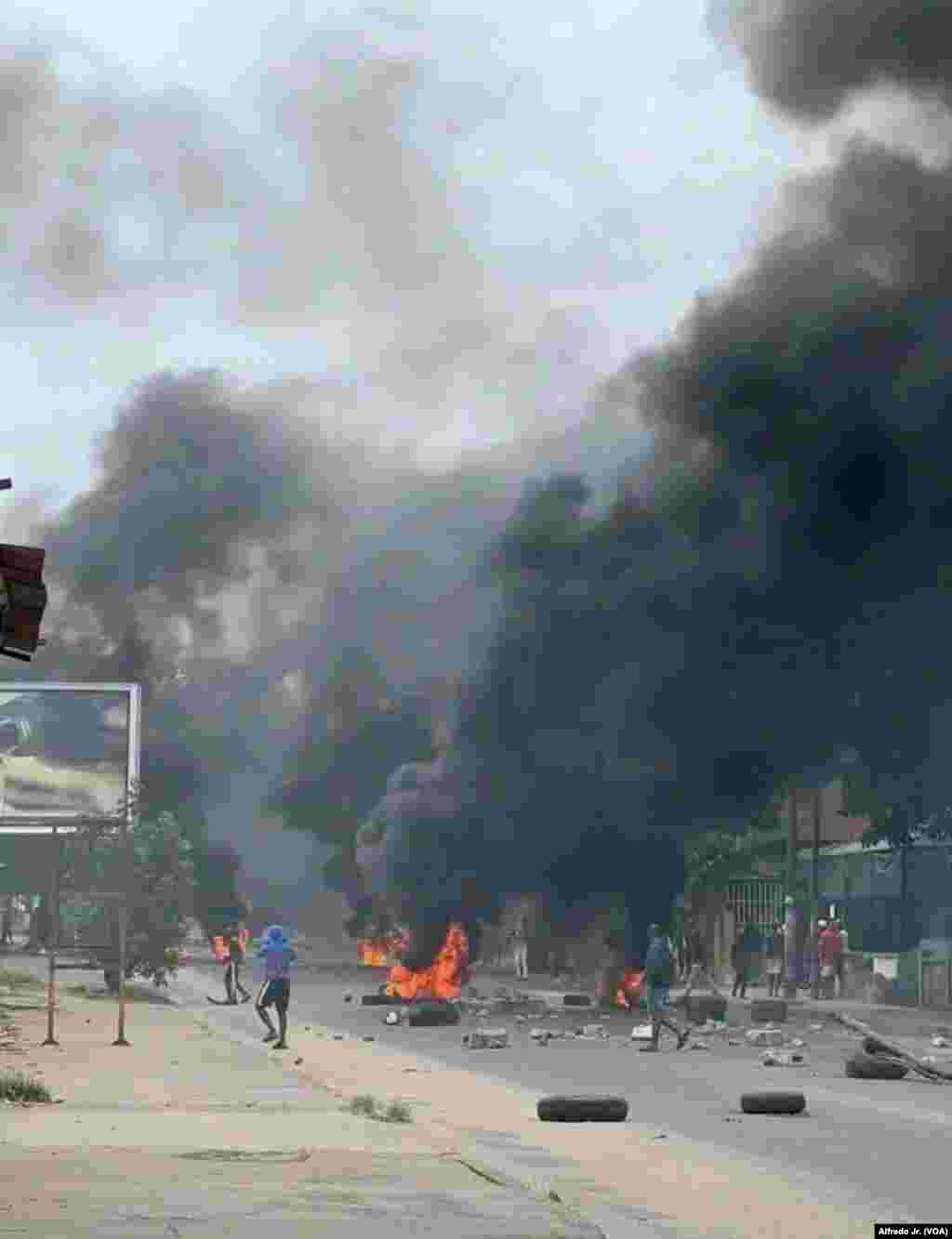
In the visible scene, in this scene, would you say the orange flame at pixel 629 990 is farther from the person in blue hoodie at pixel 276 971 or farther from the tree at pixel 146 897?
the person in blue hoodie at pixel 276 971

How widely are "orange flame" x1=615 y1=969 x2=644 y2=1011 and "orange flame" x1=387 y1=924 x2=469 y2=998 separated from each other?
4.82m

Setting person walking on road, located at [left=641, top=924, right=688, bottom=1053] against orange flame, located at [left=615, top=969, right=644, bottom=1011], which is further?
orange flame, located at [left=615, top=969, right=644, bottom=1011]

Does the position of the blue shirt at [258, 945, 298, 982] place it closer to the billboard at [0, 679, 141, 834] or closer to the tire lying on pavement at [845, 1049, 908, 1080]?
the tire lying on pavement at [845, 1049, 908, 1080]

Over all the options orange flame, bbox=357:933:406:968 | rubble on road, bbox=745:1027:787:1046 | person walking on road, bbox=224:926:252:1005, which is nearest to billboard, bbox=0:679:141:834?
orange flame, bbox=357:933:406:968

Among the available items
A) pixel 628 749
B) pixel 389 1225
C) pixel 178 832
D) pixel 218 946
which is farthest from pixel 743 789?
pixel 389 1225

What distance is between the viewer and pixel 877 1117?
2248 cm

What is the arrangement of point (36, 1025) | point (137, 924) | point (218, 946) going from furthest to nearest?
point (218, 946)
point (137, 924)
point (36, 1025)

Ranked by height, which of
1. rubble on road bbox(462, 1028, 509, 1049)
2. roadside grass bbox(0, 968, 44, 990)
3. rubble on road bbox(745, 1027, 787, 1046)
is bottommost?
rubble on road bbox(462, 1028, 509, 1049)

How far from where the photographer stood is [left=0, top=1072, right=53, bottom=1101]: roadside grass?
22.5 m

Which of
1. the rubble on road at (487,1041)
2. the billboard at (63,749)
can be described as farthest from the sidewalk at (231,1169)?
the billboard at (63,749)

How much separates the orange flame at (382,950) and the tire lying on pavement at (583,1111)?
120ft

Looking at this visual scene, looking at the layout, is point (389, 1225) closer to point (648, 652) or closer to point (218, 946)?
point (648, 652)

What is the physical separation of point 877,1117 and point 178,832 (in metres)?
34.2

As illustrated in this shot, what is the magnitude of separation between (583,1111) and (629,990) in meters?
27.3
